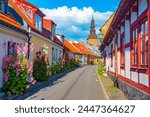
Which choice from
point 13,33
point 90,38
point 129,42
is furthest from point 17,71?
point 90,38

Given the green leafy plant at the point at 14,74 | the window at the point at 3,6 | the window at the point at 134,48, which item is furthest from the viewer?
the window at the point at 3,6

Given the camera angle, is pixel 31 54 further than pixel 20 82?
Yes

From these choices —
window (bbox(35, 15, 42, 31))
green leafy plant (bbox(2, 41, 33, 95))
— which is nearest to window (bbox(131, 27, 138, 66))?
green leafy plant (bbox(2, 41, 33, 95))

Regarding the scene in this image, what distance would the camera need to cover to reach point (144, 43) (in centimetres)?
909

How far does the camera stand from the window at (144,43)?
8.83 meters

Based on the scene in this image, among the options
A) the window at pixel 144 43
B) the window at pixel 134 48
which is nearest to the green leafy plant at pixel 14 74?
the window at pixel 134 48

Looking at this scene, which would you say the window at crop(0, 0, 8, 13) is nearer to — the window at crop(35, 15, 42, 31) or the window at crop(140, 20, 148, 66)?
the window at crop(35, 15, 42, 31)

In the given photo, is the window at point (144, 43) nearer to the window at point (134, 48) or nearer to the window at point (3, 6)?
the window at point (134, 48)

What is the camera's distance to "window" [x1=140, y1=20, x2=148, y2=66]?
29.0 feet

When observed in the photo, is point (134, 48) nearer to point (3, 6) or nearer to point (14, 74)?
point (14, 74)

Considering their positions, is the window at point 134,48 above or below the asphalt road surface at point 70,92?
above

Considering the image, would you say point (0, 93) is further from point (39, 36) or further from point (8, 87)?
point (39, 36)

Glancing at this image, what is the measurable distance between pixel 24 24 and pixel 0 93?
7637 mm

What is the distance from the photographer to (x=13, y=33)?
16375 mm
